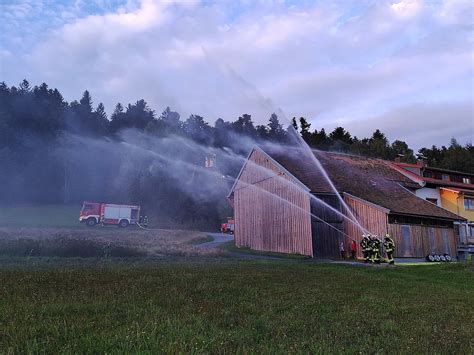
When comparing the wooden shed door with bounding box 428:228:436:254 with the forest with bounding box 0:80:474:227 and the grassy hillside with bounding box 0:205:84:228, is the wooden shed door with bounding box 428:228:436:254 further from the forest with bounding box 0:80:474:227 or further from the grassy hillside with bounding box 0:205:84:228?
the grassy hillside with bounding box 0:205:84:228

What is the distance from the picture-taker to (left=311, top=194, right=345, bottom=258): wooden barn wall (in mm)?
33469

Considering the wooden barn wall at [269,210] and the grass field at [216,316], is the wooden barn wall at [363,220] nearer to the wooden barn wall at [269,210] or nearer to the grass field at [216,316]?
the wooden barn wall at [269,210]

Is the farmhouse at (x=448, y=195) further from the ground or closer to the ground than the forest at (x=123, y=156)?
closer to the ground

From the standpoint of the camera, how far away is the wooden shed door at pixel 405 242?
33.6 meters

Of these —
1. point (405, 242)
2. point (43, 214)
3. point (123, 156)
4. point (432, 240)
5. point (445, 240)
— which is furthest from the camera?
point (123, 156)

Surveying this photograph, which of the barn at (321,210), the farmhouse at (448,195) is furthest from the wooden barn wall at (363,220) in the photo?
the farmhouse at (448,195)

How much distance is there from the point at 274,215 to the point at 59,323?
1235 inches

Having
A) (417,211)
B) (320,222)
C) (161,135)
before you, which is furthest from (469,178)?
(161,135)

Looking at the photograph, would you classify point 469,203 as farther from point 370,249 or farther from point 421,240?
point 370,249

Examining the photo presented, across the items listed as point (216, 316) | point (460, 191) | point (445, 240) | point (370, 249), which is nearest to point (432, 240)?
point (445, 240)

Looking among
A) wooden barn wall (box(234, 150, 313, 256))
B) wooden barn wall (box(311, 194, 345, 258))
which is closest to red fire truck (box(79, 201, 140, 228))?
wooden barn wall (box(234, 150, 313, 256))

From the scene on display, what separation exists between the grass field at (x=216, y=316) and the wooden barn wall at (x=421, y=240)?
19977mm

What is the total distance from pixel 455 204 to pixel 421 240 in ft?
62.4

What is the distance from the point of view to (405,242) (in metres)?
33.8
